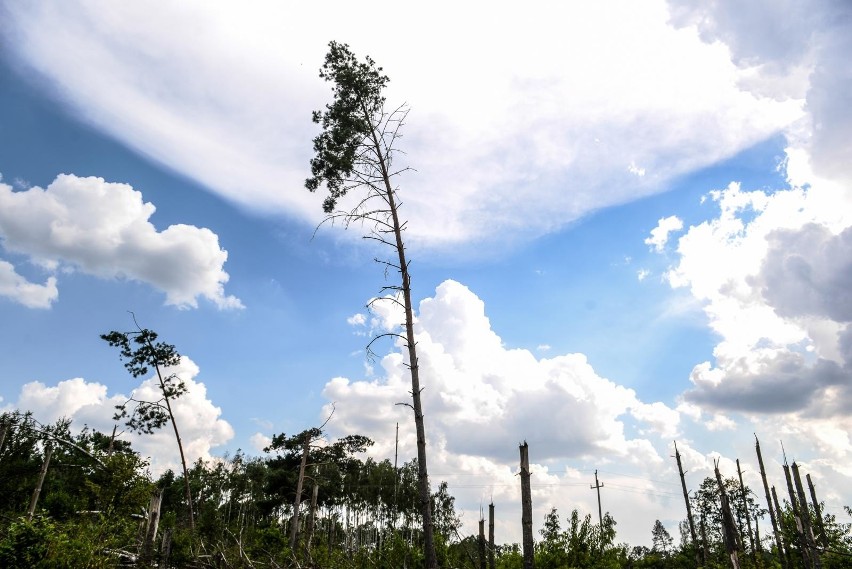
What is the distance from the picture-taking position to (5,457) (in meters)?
34.1

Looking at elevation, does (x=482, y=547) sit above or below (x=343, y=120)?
below

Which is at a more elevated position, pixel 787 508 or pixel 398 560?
pixel 787 508

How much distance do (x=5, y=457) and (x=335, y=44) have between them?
3751 cm

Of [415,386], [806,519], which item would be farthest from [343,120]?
[806,519]

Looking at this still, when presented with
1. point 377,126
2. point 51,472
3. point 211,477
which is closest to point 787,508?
point 377,126

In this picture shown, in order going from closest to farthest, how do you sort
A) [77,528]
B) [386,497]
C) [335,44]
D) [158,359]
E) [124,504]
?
[77,528]
[335,44]
[124,504]
[158,359]
[386,497]

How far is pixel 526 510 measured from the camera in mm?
13820

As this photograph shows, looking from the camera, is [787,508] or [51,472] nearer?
[787,508]

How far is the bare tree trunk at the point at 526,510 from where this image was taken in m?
13.2

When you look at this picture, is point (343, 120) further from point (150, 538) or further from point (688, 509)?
point (688, 509)

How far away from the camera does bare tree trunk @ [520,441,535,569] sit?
519 inches

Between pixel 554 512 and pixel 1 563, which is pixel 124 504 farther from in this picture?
pixel 554 512

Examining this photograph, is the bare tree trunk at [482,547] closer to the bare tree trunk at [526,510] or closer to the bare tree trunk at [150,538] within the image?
the bare tree trunk at [526,510]

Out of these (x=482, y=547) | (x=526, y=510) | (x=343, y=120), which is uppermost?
(x=343, y=120)
